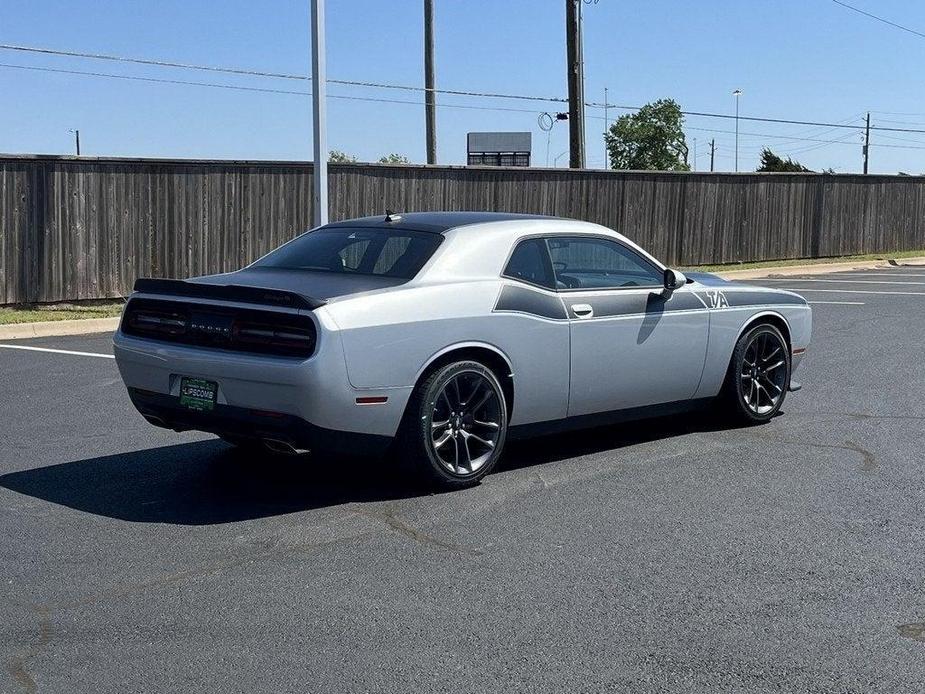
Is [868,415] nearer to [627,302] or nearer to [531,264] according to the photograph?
[627,302]

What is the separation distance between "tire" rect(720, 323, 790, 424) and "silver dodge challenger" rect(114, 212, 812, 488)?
0.11 metres

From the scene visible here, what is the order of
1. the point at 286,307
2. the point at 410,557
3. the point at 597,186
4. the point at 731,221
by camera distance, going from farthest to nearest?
the point at 731,221 → the point at 597,186 → the point at 286,307 → the point at 410,557

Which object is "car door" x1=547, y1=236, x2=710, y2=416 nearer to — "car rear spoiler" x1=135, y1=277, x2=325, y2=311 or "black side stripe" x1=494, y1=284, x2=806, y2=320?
"black side stripe" x1=494, y1=284, x2=806, y2=320

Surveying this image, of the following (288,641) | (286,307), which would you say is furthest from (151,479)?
(288,641)

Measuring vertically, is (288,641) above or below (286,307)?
below

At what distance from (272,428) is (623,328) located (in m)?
2.47

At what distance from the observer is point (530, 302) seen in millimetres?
7230

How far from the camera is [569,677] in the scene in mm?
4188

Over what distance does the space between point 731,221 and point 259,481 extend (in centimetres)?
2203

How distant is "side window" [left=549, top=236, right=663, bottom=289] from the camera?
764cm

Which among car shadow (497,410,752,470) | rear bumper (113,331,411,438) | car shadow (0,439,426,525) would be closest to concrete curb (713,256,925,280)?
car shadow (497,410,752,470)

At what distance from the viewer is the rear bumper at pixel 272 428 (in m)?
6.31

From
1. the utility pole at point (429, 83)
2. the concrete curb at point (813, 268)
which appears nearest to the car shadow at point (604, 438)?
the concrete curb at point (813, 268)

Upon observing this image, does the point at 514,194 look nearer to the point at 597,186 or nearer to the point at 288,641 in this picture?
the point at 597,186
